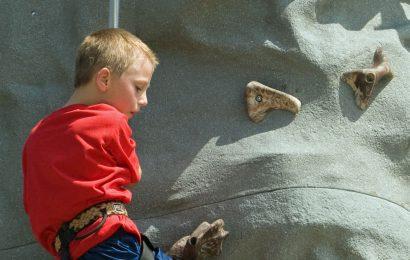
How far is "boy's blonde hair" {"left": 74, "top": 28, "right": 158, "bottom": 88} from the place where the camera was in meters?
2.75

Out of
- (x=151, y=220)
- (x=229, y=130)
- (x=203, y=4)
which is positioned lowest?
(x=151, y=220)

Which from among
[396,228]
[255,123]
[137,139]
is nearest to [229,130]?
[255,123]

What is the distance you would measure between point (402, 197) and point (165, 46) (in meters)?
1.03

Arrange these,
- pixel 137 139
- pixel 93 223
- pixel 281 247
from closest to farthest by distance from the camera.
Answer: pixel 93 223 < pixel 281 247 < pixel 137 139

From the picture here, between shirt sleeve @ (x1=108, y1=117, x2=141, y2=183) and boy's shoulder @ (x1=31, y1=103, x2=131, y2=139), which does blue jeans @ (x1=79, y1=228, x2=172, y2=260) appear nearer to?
shirt sleeve @ (x1=108, y1=117, x2=141, y2=183)

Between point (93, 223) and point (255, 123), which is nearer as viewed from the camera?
point (93, 223)

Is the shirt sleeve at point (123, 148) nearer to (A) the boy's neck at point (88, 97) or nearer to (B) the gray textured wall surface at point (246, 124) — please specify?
(A) the boy's neck at point (88, 97)

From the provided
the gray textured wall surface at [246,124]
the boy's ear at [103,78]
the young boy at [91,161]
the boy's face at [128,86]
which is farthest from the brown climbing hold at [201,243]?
the boy's ear at [103,78]

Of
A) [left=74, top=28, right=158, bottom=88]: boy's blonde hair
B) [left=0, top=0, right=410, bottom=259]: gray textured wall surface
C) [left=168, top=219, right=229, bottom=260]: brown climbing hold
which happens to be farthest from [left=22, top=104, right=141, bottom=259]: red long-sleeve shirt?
[left=0, top=0, right=410, bottom=259]: gray textured wall surface

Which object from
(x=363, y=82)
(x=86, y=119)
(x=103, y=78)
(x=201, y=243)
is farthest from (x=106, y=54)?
(x=363, y=82)

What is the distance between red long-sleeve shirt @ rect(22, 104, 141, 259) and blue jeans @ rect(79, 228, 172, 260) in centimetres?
2

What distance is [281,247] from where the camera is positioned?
10.4ft

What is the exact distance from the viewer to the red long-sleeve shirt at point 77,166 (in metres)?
2.64

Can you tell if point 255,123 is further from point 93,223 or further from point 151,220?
point 93,223
